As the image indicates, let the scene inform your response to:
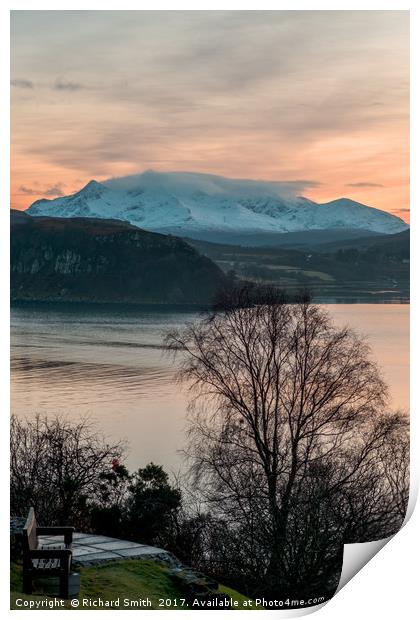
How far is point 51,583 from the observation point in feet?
28.2

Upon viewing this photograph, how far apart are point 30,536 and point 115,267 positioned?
6.15 metres

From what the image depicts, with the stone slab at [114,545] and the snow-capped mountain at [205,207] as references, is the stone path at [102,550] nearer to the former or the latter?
the stone slab at [114,545]

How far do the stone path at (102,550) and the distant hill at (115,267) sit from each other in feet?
12.1

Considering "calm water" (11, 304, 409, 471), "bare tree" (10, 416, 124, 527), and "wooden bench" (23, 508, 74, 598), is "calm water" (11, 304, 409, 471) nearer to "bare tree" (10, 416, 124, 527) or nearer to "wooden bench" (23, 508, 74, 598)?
"bare tree" (10, 416, 124, 527)

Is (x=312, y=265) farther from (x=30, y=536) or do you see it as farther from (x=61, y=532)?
(x=30, y=536)

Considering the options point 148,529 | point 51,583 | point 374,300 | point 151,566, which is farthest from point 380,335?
point 51,583

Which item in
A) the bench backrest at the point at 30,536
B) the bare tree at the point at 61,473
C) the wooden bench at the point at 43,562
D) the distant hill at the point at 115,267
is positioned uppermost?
the distant hill at the point at 115,267

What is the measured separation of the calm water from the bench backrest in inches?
147

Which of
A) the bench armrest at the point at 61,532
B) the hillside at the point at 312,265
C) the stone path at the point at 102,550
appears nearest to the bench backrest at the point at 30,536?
the bench armrest at the point at 61,532

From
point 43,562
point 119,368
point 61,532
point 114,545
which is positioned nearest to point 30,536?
point 43,562

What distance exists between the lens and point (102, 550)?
927 cm

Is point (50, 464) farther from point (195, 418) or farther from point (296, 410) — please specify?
point (296, 410)

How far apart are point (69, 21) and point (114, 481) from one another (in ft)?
20.6

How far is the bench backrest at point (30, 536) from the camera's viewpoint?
8.20 m
